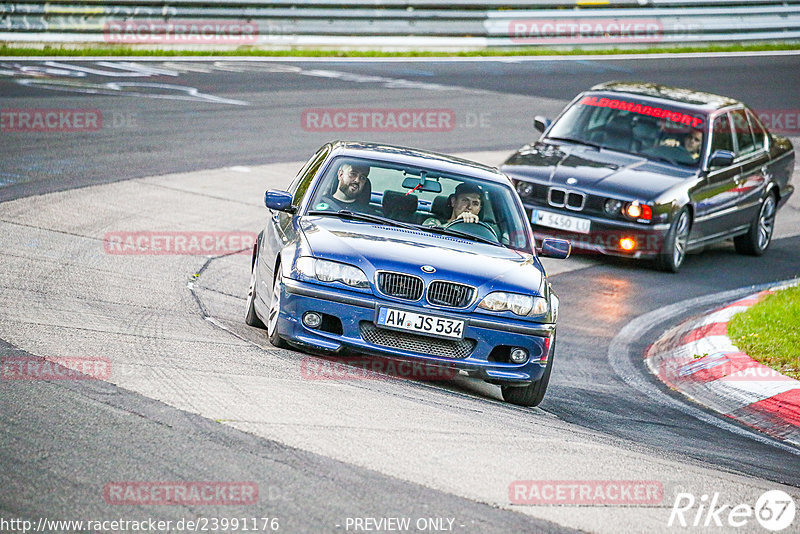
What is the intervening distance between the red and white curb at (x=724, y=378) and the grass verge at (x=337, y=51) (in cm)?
1545

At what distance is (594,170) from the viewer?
1339 cm

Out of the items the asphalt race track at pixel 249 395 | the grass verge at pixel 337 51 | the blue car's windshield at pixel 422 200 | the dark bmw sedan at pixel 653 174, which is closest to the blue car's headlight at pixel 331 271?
the asphalt race track at pixel 249 395

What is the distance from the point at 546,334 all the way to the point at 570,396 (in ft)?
3.26

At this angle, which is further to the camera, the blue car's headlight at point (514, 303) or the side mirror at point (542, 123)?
the side mirror at point (542, 123)

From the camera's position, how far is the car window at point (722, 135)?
14.2m

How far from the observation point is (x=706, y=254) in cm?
1486

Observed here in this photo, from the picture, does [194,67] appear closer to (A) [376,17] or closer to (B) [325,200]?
(A) [376,17]

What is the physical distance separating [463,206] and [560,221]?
15.7ft

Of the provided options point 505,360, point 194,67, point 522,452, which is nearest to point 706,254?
point 505,360

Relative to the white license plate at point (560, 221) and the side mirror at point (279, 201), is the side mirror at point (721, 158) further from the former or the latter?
the side mirror at point (279, 201)

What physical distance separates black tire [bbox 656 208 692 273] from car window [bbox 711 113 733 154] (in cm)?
118

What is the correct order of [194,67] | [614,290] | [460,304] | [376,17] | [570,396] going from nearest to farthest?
[460,304] < [570,396] < [614,290] < [194,67] < [376,17]

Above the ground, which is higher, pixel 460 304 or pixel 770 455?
pixel 460 304

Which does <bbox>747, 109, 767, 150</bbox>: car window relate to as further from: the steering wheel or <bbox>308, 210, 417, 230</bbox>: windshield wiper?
<bbox>308, 210, 417, 230</bbox>: windshield wiper
